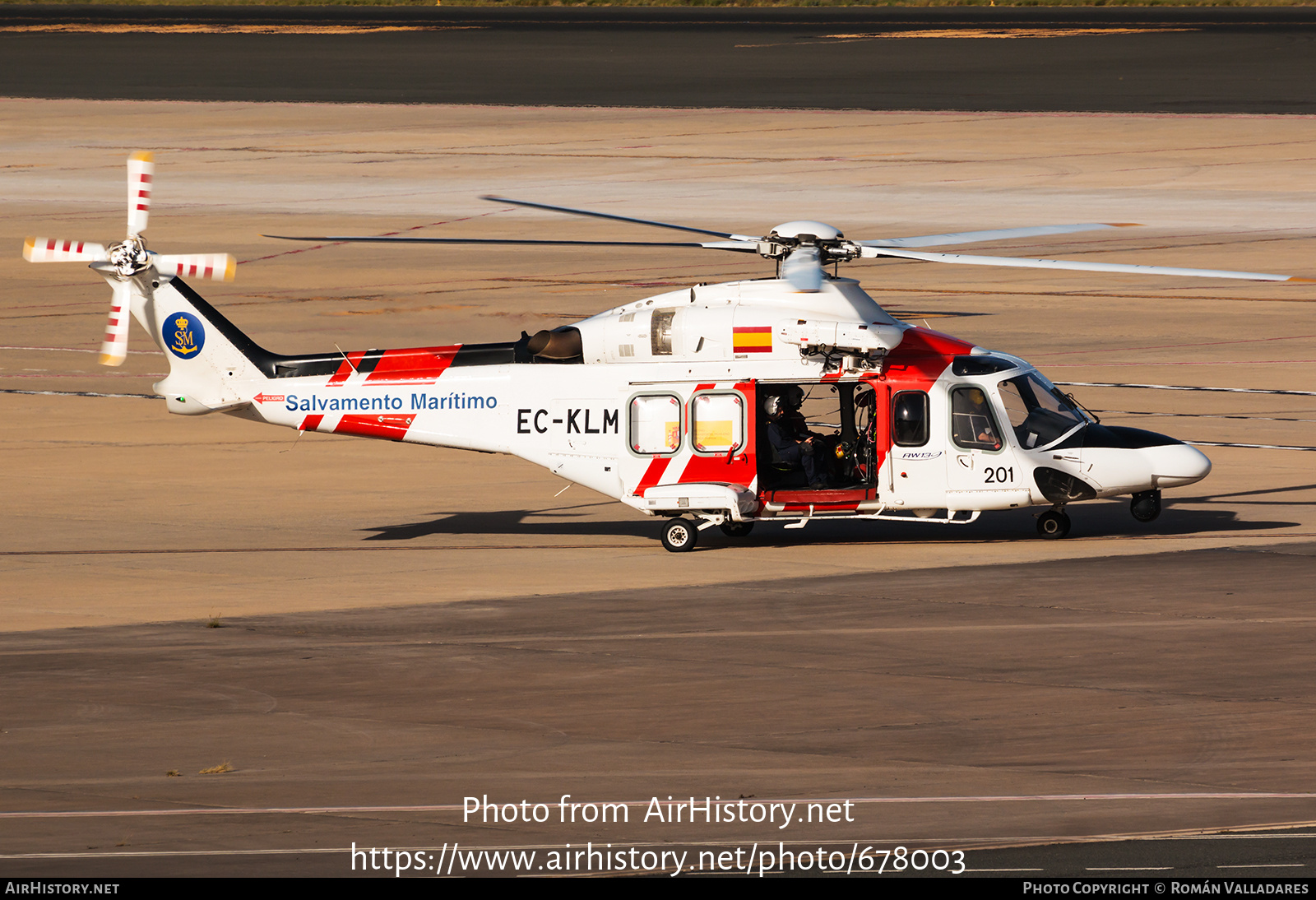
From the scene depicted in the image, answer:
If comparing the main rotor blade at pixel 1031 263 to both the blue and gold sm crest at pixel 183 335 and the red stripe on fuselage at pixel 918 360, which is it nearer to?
the red stripe on fuselage at pixel 918 360

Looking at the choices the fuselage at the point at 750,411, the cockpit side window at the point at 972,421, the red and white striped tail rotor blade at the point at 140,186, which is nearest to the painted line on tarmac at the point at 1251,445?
the fuselage at the point at 750,411

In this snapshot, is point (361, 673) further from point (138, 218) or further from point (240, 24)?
point (240, 24)

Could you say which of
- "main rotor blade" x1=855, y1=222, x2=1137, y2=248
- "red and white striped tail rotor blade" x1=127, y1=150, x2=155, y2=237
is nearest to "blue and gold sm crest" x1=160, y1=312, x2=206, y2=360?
"red and white striped tail rotor blade" x1=127, y1=150, x2=155, y2=237

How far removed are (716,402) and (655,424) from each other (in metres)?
0.80

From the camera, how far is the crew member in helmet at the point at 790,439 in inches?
955

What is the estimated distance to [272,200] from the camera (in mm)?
60062

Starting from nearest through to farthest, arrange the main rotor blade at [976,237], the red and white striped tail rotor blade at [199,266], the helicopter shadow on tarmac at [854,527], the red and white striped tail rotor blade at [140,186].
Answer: the main rotor blade at [976,237], the red and white striped tail rotor blade at [199,266], the red and white striped tail rotor blade at [140,186], the helicopter shadow on tarmac at [854,527]

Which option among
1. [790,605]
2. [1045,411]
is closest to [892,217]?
[1045,411]

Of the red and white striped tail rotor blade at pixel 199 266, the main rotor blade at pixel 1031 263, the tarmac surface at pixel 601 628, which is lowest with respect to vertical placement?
the tarmac surface at pixel 601 628

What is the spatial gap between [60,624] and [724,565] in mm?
7606

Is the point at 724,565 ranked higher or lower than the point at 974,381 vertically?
lower

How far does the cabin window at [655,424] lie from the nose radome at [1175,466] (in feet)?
18.3

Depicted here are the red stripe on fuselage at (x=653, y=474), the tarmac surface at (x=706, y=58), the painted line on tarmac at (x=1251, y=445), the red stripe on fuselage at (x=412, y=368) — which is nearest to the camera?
the red stripe on fuselage at (x=653, y=474)

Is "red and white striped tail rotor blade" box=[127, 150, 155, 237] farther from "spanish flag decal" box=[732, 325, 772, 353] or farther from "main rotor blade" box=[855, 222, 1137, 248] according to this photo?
"main rotor blade" box=[855, 222, 1137, 248]
